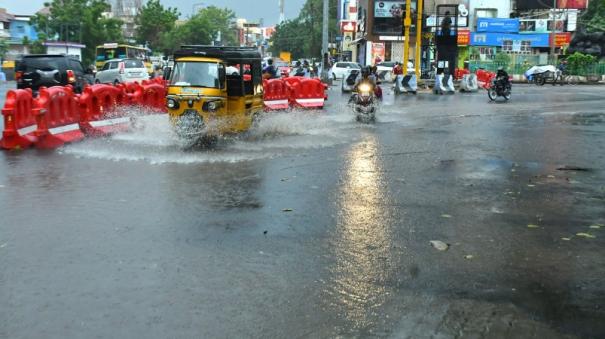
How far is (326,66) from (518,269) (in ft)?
128

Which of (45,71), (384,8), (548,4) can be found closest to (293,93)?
(45,71)

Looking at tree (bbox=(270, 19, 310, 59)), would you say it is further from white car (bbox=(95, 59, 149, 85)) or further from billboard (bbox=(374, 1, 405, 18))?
white car (bbox=(95, 59, 149, 85))

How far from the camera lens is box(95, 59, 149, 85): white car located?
3348cm

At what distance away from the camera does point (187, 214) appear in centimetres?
753

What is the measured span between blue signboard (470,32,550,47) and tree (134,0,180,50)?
47067 millimetres

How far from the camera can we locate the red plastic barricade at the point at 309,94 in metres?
23.6

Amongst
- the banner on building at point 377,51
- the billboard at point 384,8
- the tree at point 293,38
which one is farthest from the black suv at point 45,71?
the tree at point 293,38

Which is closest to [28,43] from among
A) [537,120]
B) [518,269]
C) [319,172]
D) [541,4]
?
[541,4]

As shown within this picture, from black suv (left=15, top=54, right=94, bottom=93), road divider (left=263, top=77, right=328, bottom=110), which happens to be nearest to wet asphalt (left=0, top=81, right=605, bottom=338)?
road divider (left=263, top=77, right=328, bottom=110)

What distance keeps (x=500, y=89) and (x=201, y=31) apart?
275 ft

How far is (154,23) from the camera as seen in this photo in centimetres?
9294

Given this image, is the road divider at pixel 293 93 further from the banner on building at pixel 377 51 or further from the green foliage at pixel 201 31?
the green foliage at pixel 201 31

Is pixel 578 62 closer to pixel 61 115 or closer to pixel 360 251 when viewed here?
pixel 61 115

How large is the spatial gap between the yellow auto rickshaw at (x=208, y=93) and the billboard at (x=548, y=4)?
5789 centimetres
